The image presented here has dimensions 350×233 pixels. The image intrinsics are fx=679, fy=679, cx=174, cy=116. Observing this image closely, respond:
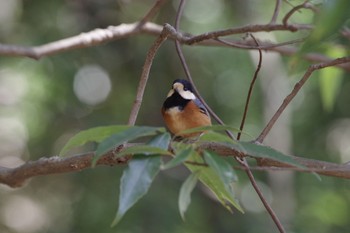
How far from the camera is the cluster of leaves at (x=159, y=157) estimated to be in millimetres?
934

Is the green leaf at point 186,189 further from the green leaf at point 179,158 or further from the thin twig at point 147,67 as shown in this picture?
the thin twig at point 147,67

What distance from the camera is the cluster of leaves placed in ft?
3.07

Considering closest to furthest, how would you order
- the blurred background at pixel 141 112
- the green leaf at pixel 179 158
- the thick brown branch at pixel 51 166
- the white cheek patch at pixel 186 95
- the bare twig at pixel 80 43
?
the green leaf at pixel 179 158 < the thick brown branch at pixel 51 166 < the bare twig at pixel 80 43 < the white cheek patch at pixel 186 95 < the blurred background at pixel 141 112

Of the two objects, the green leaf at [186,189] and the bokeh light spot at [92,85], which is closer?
the green leaf at [186,189]

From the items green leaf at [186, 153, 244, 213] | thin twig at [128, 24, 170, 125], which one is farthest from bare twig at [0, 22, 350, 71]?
green leaf at [186, 153, 244, 213]

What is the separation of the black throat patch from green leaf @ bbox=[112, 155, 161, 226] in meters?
1.26

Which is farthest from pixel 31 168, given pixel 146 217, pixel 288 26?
pixel 146 217

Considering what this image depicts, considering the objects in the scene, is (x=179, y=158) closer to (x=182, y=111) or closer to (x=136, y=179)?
(x=136, y=179)

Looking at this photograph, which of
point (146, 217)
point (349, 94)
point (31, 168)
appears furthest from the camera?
point (349, 94)

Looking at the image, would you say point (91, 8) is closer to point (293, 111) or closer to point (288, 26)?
point (293, 111)

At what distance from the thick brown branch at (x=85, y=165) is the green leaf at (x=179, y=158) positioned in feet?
0.34

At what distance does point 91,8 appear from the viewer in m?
4.02

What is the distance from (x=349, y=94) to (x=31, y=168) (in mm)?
2648

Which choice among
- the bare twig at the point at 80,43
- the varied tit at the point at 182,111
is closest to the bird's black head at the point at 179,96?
the varied tit at the point at 182,111
